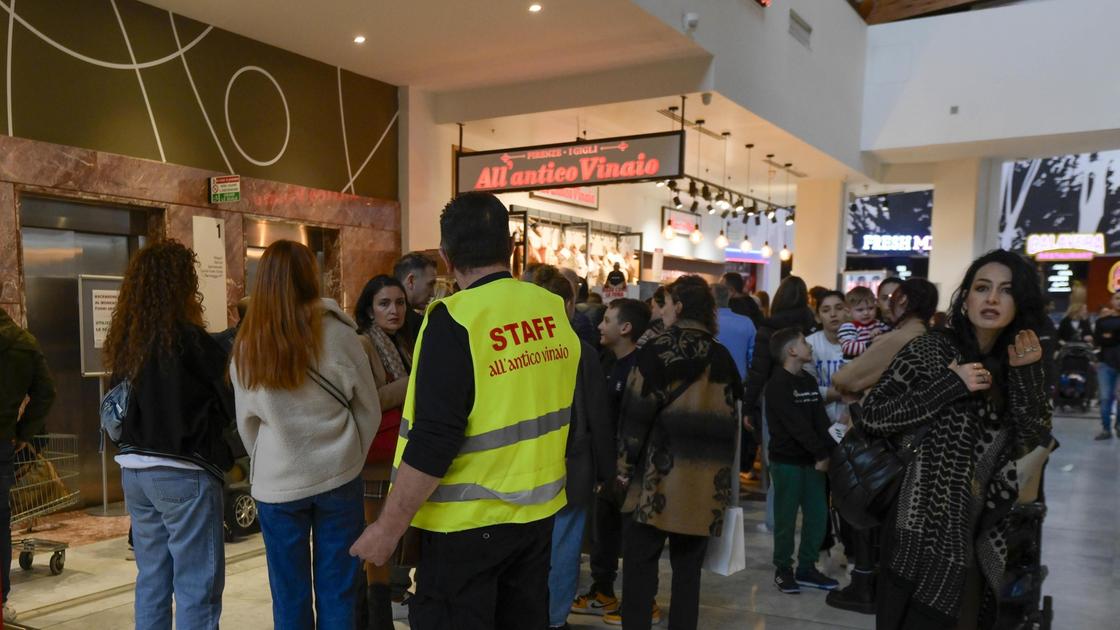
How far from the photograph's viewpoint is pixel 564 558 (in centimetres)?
340

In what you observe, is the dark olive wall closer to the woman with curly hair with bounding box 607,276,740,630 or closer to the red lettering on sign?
the woman with curly hair with bounding box 607,276,740,630

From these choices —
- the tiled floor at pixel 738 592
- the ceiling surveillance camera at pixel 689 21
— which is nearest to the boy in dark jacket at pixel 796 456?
the tiled floor at pixel 738 592

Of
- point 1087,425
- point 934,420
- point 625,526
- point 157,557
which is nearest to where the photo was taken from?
point 934,420

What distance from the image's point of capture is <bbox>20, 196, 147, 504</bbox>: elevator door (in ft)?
18.4

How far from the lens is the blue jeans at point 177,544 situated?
8.71ft

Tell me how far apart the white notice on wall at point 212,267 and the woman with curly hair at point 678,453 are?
471cm

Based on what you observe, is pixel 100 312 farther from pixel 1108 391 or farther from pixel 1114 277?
pixel 1114 277

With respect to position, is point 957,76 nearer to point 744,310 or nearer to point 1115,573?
point 744,310

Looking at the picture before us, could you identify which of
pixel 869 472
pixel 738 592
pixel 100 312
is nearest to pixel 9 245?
pixel 100 312

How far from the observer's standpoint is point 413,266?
3822mm

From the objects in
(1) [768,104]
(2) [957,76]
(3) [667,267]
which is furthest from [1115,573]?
(3) [667,267]

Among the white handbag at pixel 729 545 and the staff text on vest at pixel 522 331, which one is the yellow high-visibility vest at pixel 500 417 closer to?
the staff text on vest at pixel 522 331

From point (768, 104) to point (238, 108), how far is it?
6018 mm

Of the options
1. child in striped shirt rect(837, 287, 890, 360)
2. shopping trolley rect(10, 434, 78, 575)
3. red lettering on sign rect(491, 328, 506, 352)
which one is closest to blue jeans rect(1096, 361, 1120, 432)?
child in striped shirt rect(837, 287, 890, 360)
